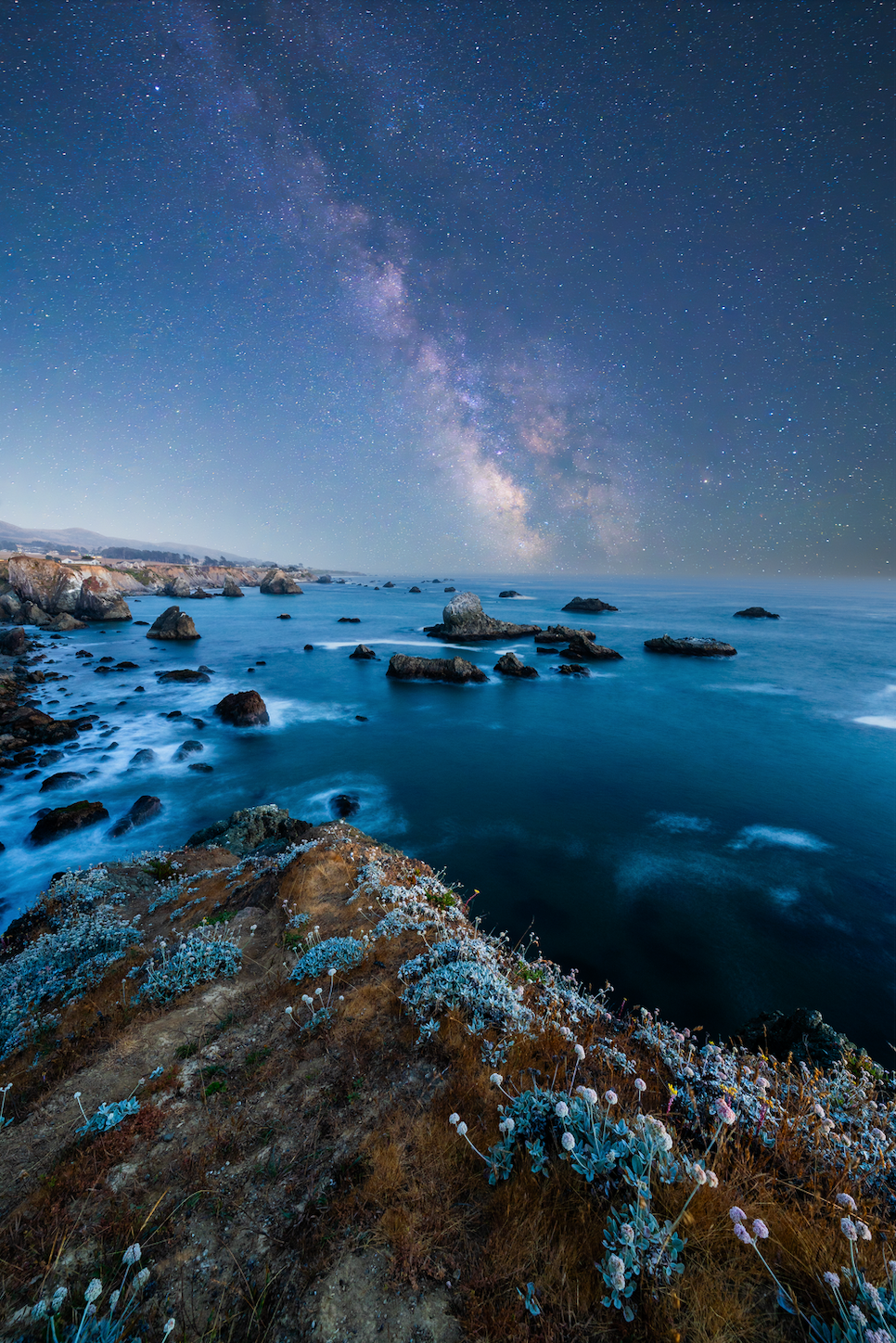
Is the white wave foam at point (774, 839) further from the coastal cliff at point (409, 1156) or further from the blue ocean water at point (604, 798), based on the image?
the coastal cliff at point (409, 1156)

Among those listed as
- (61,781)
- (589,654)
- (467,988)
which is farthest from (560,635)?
(467,988)

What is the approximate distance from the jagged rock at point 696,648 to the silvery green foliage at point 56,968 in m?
58.0

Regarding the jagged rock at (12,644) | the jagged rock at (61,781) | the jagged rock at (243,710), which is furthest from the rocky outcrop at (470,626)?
the jagged rock at (12,644)

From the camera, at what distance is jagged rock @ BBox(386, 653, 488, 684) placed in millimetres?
40594

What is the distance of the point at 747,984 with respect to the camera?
1129 cm

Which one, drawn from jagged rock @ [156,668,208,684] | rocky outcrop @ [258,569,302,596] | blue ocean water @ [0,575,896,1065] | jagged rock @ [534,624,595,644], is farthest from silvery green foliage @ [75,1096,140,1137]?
rocky outcrop @ [258,569,302,596]

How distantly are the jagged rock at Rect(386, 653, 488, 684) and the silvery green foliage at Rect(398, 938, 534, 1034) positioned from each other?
33703 millimetres

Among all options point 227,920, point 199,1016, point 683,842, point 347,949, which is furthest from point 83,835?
point 683,842

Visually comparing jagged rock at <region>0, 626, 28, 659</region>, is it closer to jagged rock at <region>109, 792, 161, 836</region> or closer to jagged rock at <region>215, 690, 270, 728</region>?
jagged rock at <region>215, 690, 270, 728</region>

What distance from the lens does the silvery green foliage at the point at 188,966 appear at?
7.21 metres

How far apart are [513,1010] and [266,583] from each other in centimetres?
14827

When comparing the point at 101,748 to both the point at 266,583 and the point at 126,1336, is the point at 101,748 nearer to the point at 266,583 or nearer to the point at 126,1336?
the point at 126,1336

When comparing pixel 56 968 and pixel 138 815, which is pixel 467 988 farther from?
pixel 138 815

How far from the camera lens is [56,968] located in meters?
8.26
